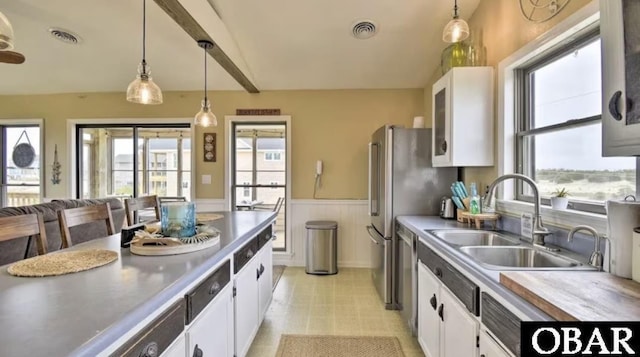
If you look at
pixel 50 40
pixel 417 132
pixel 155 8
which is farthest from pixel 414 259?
pixel 50 40

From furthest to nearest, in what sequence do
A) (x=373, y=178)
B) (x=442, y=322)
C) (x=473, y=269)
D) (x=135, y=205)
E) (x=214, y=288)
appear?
1. (x=373, y=178)
2. (x=135, y=205)
3. (x=442, y=322)
4. (x=214, y=288)
5. (x=473, y=269)

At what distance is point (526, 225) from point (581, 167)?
423mm

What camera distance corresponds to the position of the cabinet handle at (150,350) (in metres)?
0.88

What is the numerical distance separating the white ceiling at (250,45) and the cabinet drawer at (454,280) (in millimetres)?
2229

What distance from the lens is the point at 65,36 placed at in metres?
3.38

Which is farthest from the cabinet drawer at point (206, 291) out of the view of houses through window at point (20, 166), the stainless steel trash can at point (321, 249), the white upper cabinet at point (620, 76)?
the view of houses through window at point (20, 166)

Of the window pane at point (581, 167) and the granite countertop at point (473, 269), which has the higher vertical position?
the window pane at point (581, 167)

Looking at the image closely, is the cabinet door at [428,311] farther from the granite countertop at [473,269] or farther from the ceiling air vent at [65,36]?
the ceiling air vent at [65,36]

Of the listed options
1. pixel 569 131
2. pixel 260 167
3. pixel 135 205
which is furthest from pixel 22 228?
pixel 260 167

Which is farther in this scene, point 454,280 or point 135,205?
point 135,205

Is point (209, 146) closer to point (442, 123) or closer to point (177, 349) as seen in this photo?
point (442, 123)

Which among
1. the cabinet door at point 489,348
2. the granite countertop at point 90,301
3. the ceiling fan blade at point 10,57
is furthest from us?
the ceiling fan blade at point 10,57

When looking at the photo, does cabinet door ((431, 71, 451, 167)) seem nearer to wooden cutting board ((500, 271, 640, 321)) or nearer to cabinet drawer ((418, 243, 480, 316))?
cabinet drawer ((418, 243, 480, 316))

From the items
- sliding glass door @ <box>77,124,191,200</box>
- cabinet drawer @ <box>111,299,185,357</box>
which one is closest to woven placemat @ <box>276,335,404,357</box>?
cabinet drawer @ <box>111,299,185,357</box>
